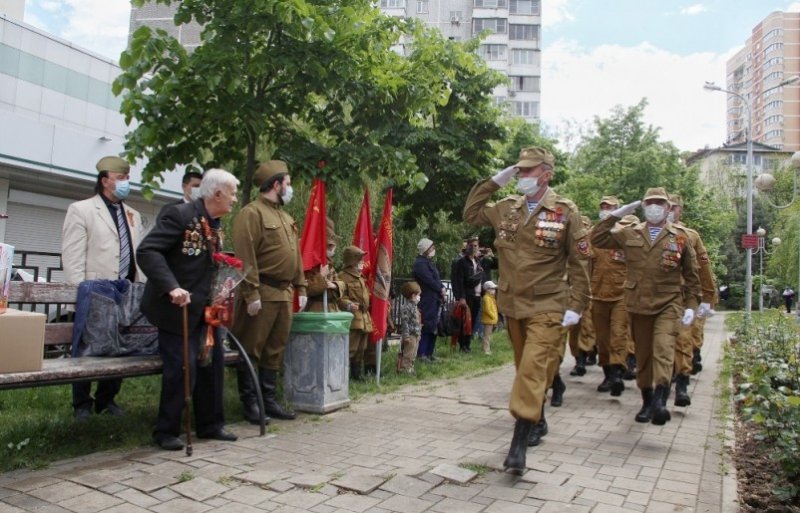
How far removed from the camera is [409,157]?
7422 millimetres

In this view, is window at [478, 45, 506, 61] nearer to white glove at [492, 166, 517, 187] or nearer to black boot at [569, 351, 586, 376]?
black boot at [569, 351, 586, 376]

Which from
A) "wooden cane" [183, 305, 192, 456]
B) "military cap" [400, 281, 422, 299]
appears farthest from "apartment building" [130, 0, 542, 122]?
"wooden cane" [183, 305, 192, 456]

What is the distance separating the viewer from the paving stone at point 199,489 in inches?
148

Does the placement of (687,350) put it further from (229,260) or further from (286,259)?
(229,260)

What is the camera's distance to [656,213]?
21.3 feet

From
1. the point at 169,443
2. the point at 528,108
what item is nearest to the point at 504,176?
the point at 169,443

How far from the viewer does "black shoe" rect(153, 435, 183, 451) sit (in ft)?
15.3

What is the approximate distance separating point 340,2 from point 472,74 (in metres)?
5.08

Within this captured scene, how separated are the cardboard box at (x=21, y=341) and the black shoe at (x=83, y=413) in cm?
141

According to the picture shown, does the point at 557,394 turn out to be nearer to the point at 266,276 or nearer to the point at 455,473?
the point at 455,473

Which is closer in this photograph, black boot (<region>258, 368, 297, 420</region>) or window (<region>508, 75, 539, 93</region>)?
black boot (<region>258, 368, 297, 420</region>)

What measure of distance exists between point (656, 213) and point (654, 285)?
689 mm

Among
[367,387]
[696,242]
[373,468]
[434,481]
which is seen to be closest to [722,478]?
[434,481]

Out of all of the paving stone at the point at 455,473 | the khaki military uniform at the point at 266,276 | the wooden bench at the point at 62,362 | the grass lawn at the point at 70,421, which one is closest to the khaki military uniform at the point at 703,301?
the grass lawn at the point at 70,421
